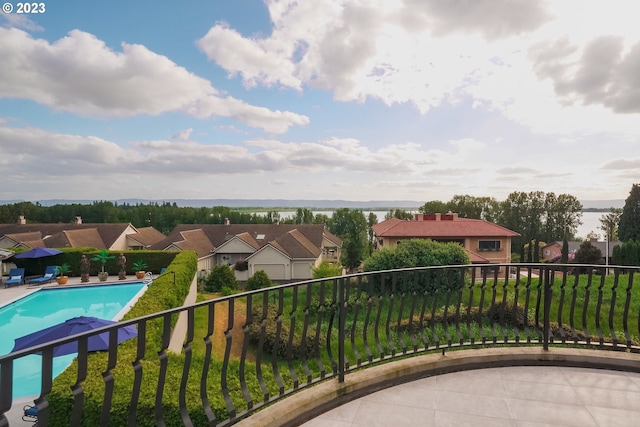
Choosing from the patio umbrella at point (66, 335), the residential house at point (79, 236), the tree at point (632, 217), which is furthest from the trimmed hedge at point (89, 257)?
the tree at point (632, 217)

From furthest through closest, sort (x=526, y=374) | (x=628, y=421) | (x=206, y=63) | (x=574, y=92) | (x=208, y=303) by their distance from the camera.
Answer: (x=206, y=63) → (x=574, y=92) → (x=526, y=374) → (x=628, y=421) → (x=208, y=303)

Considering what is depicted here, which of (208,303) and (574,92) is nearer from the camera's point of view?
A: (208,303)

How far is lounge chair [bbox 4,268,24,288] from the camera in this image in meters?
16.9

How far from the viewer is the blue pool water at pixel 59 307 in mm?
11992

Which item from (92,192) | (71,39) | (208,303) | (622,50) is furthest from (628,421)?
(92,192)

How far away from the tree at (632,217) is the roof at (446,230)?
17.2m

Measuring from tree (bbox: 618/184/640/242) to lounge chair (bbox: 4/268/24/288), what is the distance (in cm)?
5250

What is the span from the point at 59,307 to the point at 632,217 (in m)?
51.6

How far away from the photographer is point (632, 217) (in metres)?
38.2

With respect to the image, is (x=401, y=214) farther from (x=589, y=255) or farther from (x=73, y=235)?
(x=73, y=235)

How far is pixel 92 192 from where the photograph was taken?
83.4ft

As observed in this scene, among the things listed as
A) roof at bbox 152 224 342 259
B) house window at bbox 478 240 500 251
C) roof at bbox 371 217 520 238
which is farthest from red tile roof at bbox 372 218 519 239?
roof at bbox 152 224 342 259

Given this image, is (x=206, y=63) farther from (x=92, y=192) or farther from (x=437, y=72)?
(x=92, y=192)

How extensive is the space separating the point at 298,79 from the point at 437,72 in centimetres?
638
